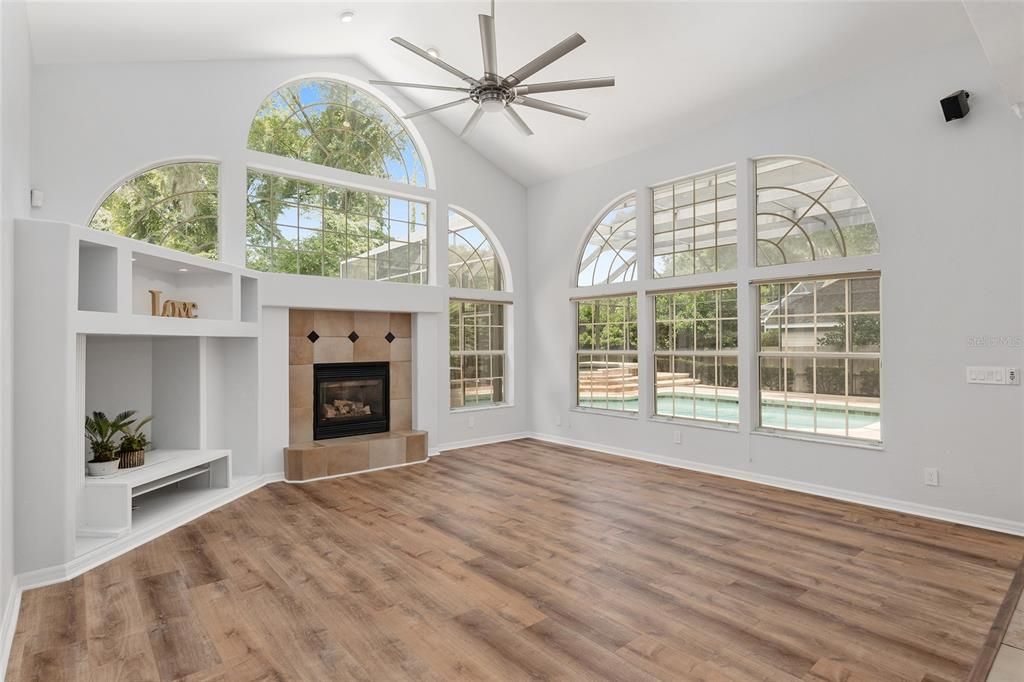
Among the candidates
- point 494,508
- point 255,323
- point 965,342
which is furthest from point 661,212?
point 255,323

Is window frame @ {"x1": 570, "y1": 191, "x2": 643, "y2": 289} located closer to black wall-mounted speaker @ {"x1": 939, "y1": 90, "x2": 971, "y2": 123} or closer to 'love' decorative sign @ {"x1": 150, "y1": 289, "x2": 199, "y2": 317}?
black wall-mounted speaker @ {"x1": 939, "y1": 90, "x2": 971, "y2": 123}

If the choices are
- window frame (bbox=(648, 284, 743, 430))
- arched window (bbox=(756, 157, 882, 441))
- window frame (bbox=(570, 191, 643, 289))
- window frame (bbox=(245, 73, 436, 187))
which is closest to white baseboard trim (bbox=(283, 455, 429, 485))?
window frame (bbox=(648, 284, 743, 430))

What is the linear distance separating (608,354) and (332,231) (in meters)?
3.63

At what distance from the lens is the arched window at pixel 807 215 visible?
4.78m

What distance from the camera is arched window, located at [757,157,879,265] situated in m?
4.78

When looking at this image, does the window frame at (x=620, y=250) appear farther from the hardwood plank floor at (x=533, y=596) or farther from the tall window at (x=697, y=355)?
the hardwood plank floor at (x=533, y=596)

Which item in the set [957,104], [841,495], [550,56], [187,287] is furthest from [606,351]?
[187,287]

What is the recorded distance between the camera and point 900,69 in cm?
446

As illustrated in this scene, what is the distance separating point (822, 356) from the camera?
4.98 metres

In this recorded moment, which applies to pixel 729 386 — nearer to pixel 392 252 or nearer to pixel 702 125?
pixel 702 125

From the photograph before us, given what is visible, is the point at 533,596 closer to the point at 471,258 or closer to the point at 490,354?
the point at 490,354

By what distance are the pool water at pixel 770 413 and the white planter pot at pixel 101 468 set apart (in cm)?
511

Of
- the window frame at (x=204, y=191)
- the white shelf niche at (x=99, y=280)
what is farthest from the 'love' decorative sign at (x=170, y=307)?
the white shelf niche at (x=99, y=280)

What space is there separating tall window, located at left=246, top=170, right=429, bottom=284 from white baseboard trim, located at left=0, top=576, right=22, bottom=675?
3427mm
